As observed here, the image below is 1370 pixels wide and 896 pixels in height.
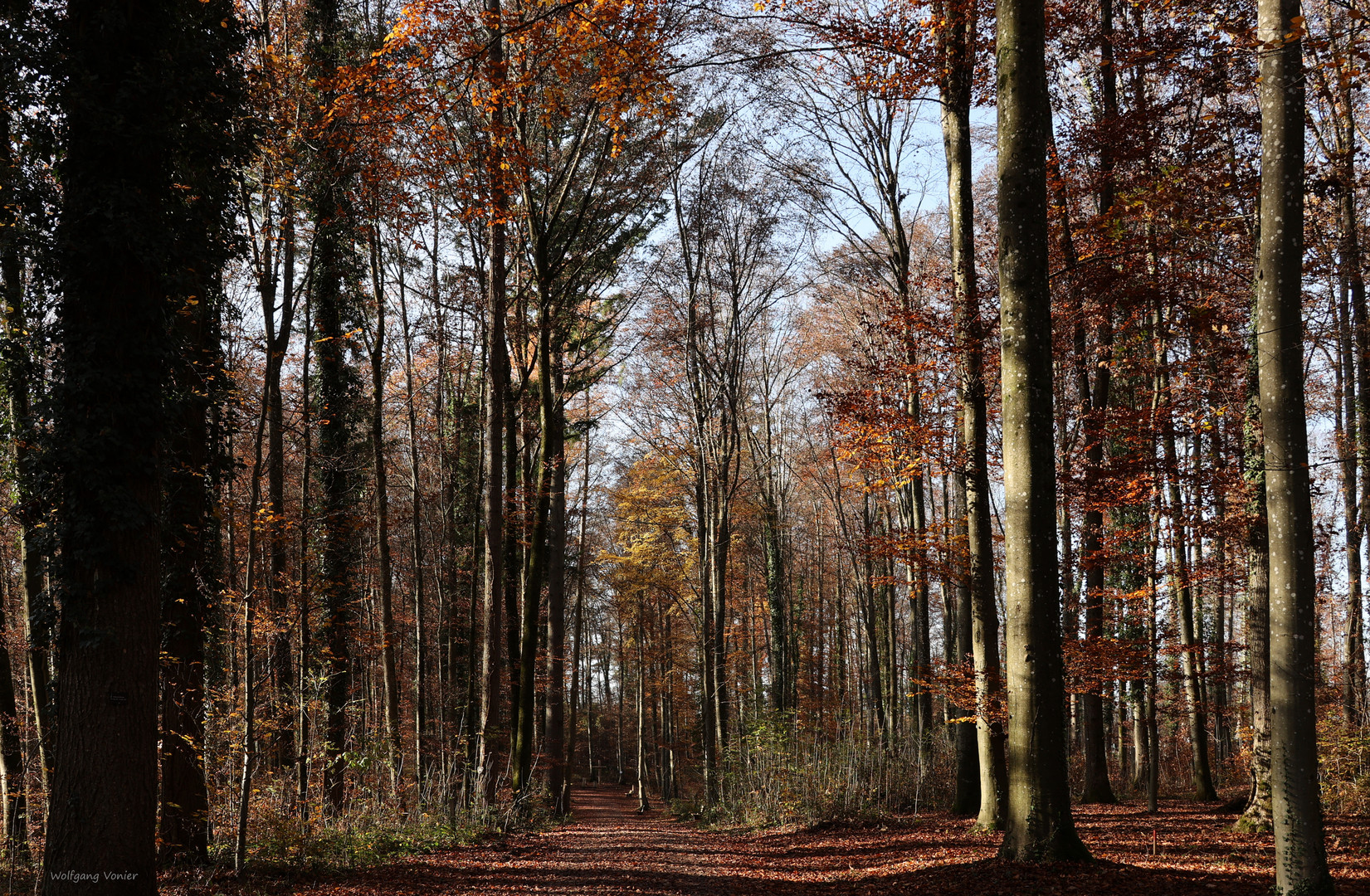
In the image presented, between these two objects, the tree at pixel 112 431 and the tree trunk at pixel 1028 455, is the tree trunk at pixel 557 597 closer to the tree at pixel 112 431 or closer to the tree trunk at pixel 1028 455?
the tree at pixel 112 431

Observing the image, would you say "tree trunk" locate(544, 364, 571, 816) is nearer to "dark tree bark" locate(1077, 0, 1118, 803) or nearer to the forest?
the forest

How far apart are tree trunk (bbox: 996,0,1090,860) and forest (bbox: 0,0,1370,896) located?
3 centimetres

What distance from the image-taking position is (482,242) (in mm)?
12781

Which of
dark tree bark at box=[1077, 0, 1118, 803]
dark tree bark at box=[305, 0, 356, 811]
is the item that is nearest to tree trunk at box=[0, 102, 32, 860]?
dark tree bark at box=[305, 0, 356, 811]

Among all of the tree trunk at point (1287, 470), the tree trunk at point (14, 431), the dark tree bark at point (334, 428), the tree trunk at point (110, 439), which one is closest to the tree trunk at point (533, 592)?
the dark tree bark at point (334, 428)

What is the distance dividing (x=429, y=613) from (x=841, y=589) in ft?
45.7

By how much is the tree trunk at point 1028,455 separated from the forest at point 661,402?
31 mm

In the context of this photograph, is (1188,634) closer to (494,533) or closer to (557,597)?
(494,533)

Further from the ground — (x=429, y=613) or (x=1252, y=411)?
(x=1252, y=411)

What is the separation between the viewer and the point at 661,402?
771 inches

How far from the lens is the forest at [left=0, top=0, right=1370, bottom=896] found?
5.72 m

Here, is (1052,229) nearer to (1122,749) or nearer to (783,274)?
(783,274)

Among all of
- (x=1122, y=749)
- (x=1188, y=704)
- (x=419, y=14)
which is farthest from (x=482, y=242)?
(x=1122, y=749)

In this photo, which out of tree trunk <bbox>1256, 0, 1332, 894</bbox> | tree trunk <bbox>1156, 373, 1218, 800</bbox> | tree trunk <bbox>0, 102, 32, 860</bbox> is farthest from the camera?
tree trunk <bbox>1156, 373, 1218, 800</bbox>
